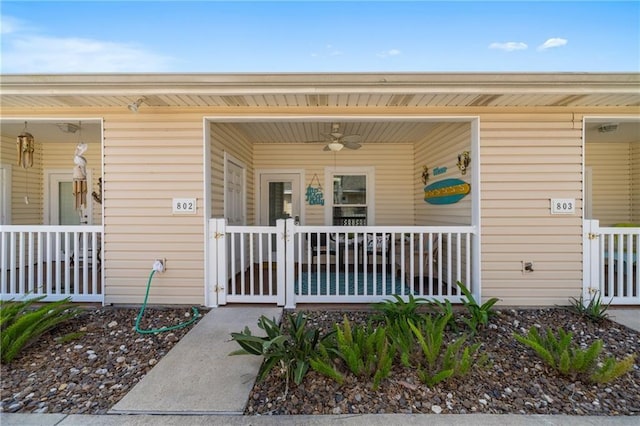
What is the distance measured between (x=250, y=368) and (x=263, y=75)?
2695mm

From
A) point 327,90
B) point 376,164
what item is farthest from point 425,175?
point 327,90

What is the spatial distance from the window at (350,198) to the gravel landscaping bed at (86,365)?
12.4 feet

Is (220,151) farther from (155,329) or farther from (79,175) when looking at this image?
(155,329)

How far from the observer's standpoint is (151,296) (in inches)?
146

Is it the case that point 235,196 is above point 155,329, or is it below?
above

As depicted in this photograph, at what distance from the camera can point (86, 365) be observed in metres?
2.47

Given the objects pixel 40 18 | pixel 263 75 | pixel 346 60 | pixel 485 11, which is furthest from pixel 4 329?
pixel 485 11

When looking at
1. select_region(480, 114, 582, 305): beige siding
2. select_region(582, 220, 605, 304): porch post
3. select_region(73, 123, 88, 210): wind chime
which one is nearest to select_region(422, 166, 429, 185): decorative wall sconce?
select_region(480, 114, 582, 305): beige siding

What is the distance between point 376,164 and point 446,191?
6.49 ft

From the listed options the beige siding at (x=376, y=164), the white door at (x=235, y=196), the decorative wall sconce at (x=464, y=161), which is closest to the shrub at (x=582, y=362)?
the decorative wall sconce at (x=464, y=161)

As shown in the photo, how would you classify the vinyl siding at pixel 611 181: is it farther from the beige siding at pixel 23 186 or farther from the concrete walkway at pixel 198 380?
the beige siding at pixel 23 186

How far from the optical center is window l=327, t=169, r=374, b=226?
21.0ft

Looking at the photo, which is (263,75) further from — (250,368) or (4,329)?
(4,329)

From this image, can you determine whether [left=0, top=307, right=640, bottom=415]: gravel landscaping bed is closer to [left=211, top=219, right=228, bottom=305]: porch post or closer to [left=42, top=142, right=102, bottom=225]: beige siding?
[left=211, top=219, right=228, bottom=305]: porch post
